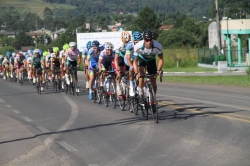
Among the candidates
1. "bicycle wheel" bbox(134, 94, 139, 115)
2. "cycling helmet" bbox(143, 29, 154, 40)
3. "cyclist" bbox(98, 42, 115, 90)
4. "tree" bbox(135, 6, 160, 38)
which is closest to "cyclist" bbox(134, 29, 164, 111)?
"cycling helmet" bbox(143, 29, 154, 40)

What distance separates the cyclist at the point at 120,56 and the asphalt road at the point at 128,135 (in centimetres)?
84

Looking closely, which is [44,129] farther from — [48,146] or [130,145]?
[130,145]

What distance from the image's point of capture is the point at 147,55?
13.5m

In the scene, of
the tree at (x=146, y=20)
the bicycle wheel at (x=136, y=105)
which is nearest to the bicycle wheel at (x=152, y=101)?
the bicycle wheel at (x=136, y=105)

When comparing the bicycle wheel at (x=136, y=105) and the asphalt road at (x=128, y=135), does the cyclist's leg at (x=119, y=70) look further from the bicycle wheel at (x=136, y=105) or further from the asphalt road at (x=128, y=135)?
the bicycle wheel at (x=136, y=105)

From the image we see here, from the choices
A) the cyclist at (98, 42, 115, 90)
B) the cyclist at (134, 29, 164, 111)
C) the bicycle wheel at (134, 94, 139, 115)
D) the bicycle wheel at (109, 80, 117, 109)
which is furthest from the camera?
the cyclist at (98, 42, 115, 90)

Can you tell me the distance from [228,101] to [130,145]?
7922mm

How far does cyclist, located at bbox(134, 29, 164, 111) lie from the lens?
13219 millimetres

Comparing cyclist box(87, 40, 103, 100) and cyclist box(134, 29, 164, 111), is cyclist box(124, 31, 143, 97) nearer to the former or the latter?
cyclist box(134, 29, 164, 111)

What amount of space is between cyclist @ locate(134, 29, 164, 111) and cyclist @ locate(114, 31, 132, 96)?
2.32m

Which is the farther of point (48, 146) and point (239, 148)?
point (48, 146)

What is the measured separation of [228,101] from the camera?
59.3 feet

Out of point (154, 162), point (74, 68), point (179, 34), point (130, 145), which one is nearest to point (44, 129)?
point (130, 145)

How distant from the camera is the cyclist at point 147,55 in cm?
1322
